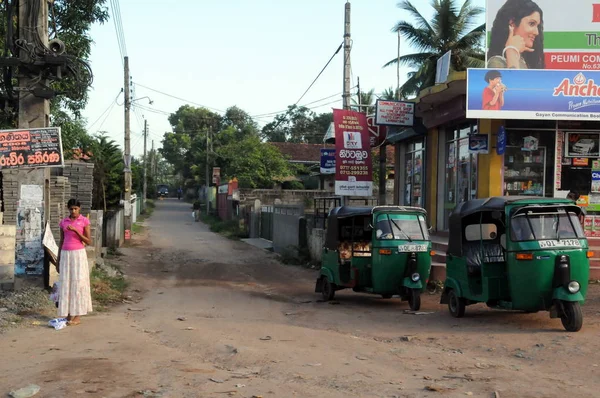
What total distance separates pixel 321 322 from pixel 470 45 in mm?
28986

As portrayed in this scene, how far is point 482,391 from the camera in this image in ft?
20.4

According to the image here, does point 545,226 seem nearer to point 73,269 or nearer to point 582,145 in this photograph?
point 73,269

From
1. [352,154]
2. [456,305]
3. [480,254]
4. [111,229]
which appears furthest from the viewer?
[111,229]

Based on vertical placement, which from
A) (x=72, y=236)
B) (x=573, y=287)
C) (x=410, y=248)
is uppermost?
(x=72, y=236)

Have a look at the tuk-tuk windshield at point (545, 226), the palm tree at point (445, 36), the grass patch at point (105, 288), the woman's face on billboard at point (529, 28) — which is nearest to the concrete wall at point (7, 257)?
the grass patch at point (105, 288)

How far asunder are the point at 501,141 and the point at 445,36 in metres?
21.2

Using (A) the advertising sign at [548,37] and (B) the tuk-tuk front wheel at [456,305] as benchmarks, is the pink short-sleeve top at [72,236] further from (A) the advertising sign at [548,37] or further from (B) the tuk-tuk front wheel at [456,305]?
(A) the advertising sign at [548,37]

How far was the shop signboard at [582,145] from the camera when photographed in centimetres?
1658

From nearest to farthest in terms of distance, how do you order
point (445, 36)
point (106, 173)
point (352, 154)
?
point (352, 154), point (106, 173), point (445, 36)

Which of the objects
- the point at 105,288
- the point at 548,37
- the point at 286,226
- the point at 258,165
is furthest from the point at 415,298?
the point at 258,165

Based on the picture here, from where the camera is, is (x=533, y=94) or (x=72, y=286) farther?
(x=533, y=94)

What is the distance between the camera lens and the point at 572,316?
29.8ft

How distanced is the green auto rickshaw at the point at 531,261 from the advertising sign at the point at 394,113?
8.91 m

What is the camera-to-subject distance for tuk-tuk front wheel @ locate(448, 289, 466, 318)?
10.8m
